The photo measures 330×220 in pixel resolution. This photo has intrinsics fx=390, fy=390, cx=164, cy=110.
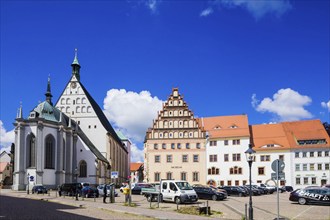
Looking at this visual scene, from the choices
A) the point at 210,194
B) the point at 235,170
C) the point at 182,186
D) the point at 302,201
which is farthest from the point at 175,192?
the point at 235,170

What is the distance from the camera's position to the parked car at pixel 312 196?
94.3 feet

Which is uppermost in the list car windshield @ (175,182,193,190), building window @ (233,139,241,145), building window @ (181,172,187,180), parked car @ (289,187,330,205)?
building window @ (233,139,241,145)

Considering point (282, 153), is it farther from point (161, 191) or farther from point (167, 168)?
point (161, 191)

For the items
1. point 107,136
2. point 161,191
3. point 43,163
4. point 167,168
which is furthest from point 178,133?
point 161,191

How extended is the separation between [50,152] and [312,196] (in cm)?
4240

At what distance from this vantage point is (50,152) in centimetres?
6034

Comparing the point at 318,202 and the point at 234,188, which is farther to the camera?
the point at 234,188

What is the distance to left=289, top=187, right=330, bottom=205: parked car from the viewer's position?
94.3 ft

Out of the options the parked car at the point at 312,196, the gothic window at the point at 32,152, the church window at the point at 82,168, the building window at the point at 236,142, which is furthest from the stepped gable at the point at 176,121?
the parked car at the point at 312,196

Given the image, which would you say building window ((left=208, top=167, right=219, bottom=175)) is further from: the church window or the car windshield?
the car windshield

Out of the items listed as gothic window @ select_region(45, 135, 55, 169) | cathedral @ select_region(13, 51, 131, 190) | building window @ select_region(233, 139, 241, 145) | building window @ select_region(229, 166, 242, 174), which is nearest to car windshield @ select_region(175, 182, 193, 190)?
cathedral @ select_region(13, 51, 131, 190)

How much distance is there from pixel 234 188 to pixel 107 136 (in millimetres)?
37951

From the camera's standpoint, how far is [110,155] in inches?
3049

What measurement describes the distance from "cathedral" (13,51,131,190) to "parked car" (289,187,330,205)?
95.7 ft
